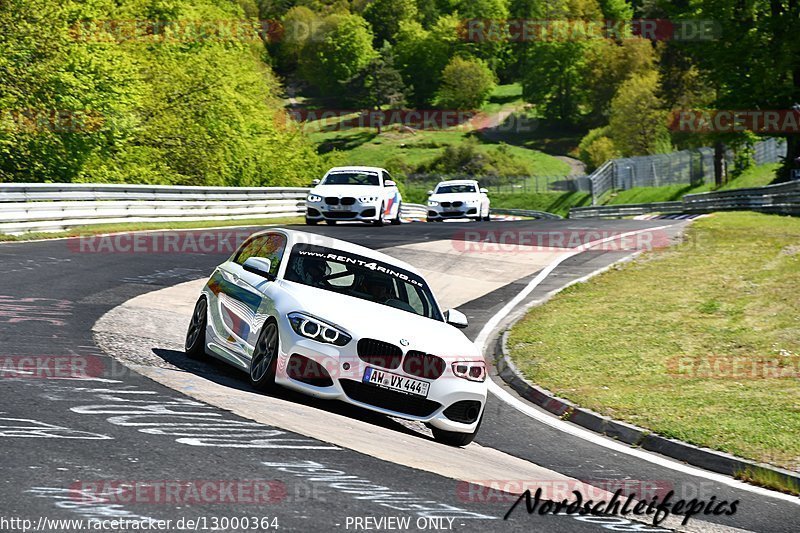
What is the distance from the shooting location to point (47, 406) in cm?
776

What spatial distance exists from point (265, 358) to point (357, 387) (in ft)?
3.15

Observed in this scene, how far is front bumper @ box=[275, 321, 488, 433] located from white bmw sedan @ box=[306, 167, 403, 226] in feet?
71.1

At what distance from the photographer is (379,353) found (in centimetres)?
905

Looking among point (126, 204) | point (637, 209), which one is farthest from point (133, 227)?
point (637, 209)

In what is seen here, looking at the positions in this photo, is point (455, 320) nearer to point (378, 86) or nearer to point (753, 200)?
point (753, 200)

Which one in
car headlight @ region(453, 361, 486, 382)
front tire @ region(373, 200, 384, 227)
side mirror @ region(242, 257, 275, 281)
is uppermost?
side mirror @ region(242, 257, 275, 281)

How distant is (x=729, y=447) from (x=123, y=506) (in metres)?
5.80

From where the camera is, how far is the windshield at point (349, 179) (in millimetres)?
31859

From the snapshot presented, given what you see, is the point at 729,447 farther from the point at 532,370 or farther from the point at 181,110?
the point at 181,110

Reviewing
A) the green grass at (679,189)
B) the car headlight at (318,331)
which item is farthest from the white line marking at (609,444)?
the green grass at (679,189)

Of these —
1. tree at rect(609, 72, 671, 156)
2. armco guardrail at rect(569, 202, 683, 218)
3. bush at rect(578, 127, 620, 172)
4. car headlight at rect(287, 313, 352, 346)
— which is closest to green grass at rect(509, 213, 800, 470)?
car headlight at rect(287, 313, 352, 346)

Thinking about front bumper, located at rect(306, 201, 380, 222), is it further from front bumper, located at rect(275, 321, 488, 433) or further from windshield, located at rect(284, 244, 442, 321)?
front bumper, located at rect(275, 321, 488, 433)

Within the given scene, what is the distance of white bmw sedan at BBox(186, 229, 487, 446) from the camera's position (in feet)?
29.6

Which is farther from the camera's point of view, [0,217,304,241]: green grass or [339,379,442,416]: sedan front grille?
[0,217,304,241]: green grass
